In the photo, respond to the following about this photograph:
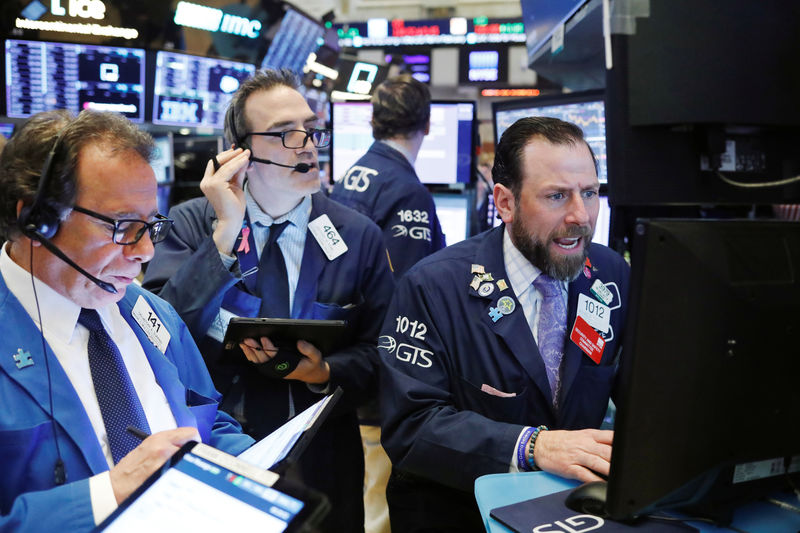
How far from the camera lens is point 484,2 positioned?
37.4ft

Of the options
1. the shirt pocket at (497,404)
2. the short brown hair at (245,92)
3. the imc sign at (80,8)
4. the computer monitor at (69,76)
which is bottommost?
the shirt pocket at (497,404)

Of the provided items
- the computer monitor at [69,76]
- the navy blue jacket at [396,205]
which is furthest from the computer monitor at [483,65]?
the navy blue jacket at [396,205]

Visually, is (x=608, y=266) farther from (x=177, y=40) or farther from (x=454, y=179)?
(x=177, y=40)

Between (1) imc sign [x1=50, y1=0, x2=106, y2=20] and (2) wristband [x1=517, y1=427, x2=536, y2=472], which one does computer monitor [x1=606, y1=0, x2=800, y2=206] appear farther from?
(1) imc sign [x1=50, y1=0, x2=106, y2=20]

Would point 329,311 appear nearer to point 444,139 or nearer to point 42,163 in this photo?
point 42,163

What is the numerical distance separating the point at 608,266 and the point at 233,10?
4.79 m

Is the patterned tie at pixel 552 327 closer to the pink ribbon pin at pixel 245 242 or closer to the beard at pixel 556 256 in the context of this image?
the beard at pixel 556 256

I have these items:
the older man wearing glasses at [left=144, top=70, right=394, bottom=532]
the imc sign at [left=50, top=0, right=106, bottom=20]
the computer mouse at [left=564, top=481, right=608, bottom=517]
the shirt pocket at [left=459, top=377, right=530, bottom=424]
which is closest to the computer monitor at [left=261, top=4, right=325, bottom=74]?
the imc sign at [left=50, top=0, right=106, bottom=20]

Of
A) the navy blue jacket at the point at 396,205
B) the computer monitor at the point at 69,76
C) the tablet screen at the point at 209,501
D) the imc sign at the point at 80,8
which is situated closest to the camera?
the tablet screen at the point at 209,501

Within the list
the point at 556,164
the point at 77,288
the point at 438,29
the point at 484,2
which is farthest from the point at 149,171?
the point at 484,2

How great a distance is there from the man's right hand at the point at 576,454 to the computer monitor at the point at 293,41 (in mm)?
5079

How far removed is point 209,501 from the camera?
981 mm

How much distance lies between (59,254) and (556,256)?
1197 mm

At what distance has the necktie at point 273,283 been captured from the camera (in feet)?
7.18
